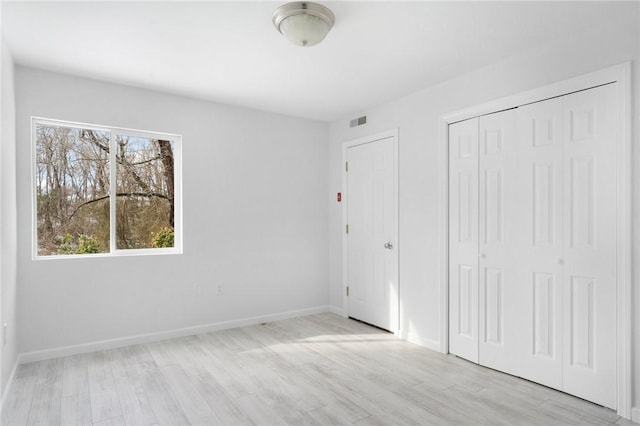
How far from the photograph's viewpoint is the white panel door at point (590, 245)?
2.44m

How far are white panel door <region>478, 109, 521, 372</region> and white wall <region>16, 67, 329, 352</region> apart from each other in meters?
2.35

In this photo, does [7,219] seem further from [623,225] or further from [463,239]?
[623,225]

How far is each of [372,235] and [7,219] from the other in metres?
3.43

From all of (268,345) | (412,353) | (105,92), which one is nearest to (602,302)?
(412,353)

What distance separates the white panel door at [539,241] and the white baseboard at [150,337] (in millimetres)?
2702

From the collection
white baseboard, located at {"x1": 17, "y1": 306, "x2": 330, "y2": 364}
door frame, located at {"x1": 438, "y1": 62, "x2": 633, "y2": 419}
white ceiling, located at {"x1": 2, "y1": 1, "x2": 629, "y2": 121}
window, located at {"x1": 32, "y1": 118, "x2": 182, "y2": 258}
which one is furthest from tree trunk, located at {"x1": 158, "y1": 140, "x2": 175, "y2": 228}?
door frame, located at {"x1": 438, "y1": 62, "x2": 633, "y2": 419}

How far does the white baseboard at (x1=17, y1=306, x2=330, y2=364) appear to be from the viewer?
3.28 m

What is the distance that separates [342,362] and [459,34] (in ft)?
9.30

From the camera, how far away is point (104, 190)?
12.1 feet

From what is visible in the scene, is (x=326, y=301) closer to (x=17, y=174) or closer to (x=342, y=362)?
(x=342, y=362)

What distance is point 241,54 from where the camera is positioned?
2967mm

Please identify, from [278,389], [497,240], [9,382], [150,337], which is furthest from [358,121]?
[9,382]

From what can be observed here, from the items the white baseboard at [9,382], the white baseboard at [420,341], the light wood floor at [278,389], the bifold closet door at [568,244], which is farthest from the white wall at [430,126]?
the white baseboard at [9,382]

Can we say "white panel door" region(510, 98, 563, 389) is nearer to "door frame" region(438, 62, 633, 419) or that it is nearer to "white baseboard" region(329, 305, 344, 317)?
"door frame" region(438, 62, 633, 419)
